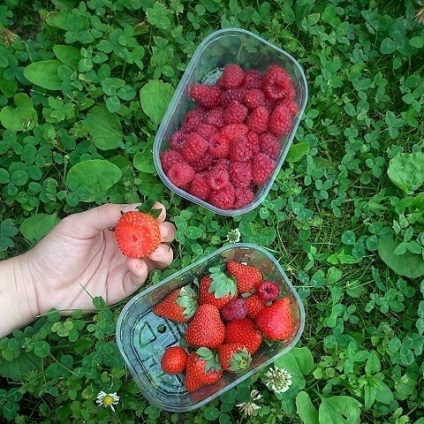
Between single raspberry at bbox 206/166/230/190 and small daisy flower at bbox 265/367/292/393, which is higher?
single raspberry at bbox 206/166/230/190

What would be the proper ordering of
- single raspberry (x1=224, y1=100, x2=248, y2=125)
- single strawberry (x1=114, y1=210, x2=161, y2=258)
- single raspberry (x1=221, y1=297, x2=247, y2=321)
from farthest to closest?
single raspberry (x1=224, y1=100, x2=248, y2=125), single raspberry (x1=221, y1=297, x2=247, y2=321), single strawberry (x1=114, y1=210, x2=161, y2=258)

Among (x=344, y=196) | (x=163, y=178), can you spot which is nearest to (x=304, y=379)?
(x=344, y=196)

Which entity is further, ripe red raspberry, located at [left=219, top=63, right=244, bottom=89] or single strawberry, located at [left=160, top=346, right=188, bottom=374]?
ripe red raspberry, located at [left=219, top=63, right=244, bottom=89]

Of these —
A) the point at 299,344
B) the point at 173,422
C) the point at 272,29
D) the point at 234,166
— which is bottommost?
the point at 173,422

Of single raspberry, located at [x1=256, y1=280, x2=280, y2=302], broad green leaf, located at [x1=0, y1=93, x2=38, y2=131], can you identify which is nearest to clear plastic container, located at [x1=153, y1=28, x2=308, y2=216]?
single raspberry, located at [x1=256, y1=280, x2=280, y2=302]

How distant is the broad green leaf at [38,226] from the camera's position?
176 cm

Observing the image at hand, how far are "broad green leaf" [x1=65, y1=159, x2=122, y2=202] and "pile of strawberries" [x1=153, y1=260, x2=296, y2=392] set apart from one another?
1.13 ft

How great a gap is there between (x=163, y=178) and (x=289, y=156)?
35cm

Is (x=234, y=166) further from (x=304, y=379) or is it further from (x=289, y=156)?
(x=304, y=379)

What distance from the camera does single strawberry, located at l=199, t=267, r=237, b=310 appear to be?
5.22 ft

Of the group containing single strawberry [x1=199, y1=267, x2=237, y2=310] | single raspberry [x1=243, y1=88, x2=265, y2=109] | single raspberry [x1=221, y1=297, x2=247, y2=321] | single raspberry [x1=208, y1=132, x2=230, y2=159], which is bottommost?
single raspberry [x1=221, y1=297, x2=247, y2=321]

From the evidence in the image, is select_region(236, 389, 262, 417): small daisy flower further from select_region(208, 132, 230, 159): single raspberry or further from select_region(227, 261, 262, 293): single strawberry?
select_region(208, 132, 230, 159): single raspberry

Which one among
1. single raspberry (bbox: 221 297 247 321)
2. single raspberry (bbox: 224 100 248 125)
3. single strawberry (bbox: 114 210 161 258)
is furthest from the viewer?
single raspberry (bbox: 224 100 248 125)

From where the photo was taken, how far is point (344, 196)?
182 centimetres
